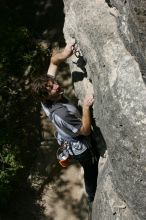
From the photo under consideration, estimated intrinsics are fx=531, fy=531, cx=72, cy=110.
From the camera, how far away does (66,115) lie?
20.3 feet

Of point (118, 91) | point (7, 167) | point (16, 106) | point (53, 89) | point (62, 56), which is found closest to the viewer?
point (118, 91)

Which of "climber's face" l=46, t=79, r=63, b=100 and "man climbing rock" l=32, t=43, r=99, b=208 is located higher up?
"climber's face" l=46, t=79, r=63, b=100

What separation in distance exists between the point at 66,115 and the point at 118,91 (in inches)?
33.4

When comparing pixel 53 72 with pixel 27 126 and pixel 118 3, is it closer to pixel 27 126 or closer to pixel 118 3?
pixel 118 3

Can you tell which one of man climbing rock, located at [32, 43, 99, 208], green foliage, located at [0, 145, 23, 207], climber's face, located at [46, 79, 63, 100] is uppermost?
climber's face, located at [46, 79, 63, 100]

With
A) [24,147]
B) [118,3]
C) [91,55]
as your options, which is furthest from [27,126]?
[118,3]

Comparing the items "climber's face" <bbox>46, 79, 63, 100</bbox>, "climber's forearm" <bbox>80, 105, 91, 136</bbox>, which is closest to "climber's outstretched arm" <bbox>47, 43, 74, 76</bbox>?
"climber's face" <bbox>46, 79, 63, 100</bbox>

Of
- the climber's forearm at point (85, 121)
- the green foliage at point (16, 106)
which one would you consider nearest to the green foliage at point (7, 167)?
the green foliage at point (16, 106)

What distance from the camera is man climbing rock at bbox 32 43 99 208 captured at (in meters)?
6.06

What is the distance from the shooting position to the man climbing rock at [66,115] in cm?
606

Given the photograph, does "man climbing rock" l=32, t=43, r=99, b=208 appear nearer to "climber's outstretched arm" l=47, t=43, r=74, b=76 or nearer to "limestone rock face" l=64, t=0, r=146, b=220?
"climber's outstretched arm" l=47, t=43, r=74, b=76

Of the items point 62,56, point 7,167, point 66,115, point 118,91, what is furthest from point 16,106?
point 118,91

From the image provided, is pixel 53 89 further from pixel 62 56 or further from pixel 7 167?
pixel 7 167

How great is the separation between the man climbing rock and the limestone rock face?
0.71 ft
